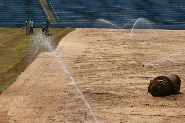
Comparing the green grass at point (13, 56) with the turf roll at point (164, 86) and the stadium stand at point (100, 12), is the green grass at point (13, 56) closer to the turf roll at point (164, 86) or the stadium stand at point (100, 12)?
the turf roll at point (164, 86)

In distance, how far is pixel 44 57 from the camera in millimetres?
23891

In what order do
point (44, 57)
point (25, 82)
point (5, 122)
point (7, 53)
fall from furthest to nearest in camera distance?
point (7, 53) < point (44, 57) < point (25, 82) < point (5, 122)

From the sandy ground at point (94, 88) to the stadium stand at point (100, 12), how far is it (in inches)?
799

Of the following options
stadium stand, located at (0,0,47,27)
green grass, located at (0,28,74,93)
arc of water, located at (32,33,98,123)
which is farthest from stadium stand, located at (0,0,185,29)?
green grass, located at (0,28,74,93)

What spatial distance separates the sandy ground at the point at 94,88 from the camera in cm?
1309

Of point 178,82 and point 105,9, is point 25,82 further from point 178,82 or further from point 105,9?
point 105,9

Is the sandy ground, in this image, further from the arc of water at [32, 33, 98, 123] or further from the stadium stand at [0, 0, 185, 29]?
the stadium stand at [0, 0, 185, 29]

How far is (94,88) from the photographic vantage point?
16.8 m

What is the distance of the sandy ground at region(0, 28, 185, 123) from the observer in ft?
43.0

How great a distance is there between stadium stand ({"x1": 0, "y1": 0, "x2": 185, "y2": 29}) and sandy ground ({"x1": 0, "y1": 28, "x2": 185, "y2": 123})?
2029cm

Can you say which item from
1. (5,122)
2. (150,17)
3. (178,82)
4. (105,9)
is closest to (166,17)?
(150,17)

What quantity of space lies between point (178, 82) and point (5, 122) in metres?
8.20

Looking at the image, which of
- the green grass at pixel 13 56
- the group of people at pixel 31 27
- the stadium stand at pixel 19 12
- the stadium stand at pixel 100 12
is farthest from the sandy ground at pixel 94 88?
the stadium stand at pixel 19 12

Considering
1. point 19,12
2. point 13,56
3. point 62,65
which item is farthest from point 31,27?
point 62,65
